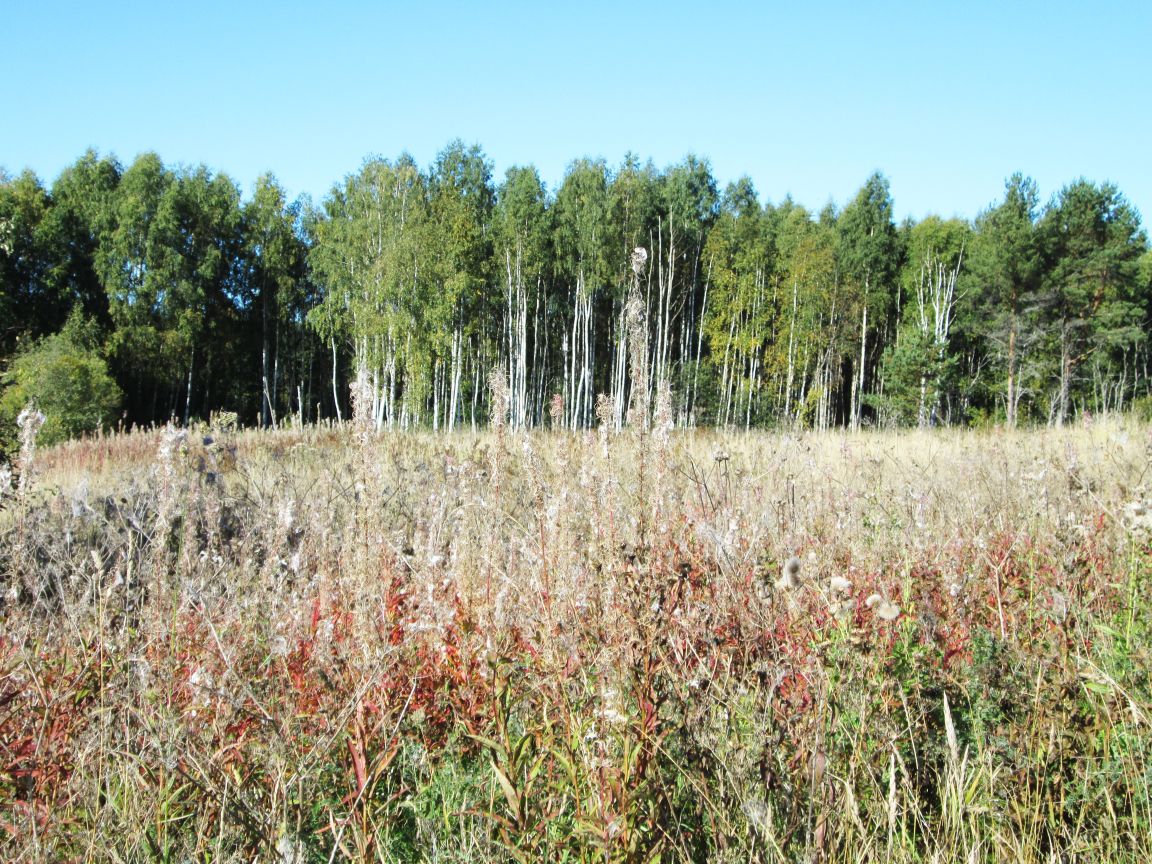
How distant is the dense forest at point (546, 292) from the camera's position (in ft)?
95.2

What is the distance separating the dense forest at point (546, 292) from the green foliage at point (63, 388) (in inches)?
4.0

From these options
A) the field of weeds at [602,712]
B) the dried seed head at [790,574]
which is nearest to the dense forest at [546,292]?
the field of weeds at [602,712]

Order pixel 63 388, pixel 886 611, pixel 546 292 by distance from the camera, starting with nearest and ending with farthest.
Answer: pixel 886 611 → pixel 63 388 → pixel 546 292

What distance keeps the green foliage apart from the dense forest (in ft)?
0.33

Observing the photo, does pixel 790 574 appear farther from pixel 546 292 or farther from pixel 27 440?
pixel 546 292

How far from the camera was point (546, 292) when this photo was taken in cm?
3494

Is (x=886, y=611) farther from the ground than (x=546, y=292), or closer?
closer

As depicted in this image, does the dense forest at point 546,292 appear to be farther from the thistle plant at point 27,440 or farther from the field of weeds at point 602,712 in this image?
the field of weeds at point 602,712

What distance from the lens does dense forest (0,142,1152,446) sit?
95.2ft

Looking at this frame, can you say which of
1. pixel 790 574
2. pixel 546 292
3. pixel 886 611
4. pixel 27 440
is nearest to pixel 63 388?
pixel 546 292

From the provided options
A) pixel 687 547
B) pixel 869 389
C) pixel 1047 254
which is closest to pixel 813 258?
pixel 1047 254

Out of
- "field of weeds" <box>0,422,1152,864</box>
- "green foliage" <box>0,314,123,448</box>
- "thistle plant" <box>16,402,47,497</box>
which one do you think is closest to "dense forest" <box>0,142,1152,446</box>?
"green foliage" <box>0,314,123,448</box>

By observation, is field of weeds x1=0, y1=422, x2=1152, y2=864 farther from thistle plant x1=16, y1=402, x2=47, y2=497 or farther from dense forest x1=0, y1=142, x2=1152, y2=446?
dense forest x1=0, y1=142, x2=1152, y2=446

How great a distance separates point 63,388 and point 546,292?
1916 centimetres
